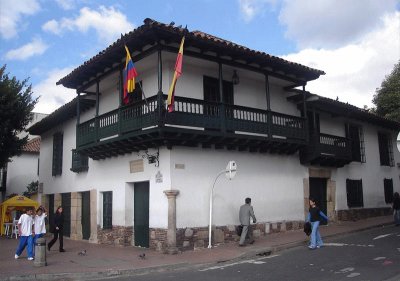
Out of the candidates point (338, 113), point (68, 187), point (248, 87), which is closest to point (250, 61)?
point (248, 87)

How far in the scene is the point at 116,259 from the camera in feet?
38.4

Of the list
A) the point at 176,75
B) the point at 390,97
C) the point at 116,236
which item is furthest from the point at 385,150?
the point at 176,75

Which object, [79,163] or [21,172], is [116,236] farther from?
[21,172]

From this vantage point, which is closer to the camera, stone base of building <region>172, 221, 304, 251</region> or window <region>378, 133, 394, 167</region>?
stone base of building <region>172, 221, 304, 251</region>

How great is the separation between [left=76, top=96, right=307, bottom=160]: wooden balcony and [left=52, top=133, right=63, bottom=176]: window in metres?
5.33

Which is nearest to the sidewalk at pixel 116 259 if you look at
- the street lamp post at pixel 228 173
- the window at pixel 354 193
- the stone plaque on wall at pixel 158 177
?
the street lamp post at pixel 228 173

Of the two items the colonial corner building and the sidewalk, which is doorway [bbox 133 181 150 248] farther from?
→ the sidewalk

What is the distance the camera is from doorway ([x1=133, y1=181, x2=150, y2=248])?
13.9 metres

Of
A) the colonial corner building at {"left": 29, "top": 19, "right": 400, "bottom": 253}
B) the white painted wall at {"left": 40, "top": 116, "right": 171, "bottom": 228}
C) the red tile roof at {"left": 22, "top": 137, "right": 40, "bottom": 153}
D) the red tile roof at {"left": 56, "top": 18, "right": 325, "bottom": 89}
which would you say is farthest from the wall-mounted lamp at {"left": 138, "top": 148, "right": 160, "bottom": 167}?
the red tile roof at {"left": 22, "top": 137, "right": 40, "bottom": 153}

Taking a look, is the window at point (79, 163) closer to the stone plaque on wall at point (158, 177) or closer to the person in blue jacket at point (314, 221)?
the stone plaque on wall at point (158, 177)

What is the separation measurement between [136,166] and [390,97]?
18.5 m

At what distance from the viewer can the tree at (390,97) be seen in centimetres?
2541

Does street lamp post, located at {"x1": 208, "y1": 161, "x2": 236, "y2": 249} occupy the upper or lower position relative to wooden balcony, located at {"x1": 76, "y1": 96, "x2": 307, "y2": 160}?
lower

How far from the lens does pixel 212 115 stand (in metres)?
13.1
